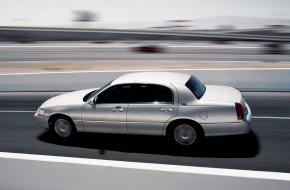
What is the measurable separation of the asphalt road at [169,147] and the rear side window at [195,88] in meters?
1.04

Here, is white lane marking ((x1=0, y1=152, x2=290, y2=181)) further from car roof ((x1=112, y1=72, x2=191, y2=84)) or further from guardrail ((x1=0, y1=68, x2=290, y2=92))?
guardrail ((x1=0, y1=68, x2=290, y2=92))

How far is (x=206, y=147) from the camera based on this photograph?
22.5ft

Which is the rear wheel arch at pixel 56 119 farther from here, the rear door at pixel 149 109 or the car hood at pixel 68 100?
the rear door at pixel 149 109

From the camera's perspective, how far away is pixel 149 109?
678cm

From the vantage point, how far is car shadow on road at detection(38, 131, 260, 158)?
6590 mm

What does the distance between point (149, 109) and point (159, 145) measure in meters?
0.85

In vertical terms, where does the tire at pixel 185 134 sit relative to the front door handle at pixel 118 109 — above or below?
below

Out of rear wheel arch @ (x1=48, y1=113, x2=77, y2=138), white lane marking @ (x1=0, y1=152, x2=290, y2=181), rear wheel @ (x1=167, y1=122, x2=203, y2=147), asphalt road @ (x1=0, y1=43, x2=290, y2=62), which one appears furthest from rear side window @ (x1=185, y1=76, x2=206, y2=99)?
asphalt road @ (x1=0, y1=43, x2=290, y2=62)

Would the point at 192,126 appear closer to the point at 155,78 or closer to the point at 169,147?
the point at 169,147

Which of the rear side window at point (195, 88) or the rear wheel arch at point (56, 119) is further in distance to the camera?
the rear wheel arch at point (56, 119)

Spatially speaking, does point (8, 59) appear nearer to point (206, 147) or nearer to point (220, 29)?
point (206, 147)

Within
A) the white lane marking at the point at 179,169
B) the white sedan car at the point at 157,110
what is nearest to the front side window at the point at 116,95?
the white sedan car at the point at 157,110

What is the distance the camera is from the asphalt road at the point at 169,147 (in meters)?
6.21

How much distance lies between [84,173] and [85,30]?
52209 mm
